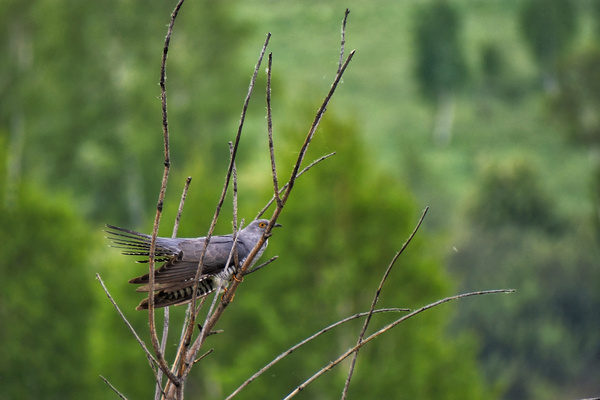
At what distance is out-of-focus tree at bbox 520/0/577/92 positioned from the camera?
1736 inches

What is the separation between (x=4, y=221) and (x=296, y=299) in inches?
222

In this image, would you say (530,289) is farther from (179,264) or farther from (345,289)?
(179,264)

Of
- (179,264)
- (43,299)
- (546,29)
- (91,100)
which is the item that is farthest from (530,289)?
(546,29)

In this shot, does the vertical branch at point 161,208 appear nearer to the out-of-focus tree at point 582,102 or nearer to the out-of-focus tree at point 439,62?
the out-of-focus tree at point 582,102

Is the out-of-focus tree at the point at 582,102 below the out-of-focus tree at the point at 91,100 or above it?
below

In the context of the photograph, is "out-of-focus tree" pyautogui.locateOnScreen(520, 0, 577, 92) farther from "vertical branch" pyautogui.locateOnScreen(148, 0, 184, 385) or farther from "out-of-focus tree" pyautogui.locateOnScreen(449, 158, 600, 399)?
"vertical branch" pyautogui.locateOnScreen(148, 0, 184, 385)

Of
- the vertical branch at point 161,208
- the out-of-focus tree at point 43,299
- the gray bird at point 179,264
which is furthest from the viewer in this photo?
the out-of-focus tree at point 43,299

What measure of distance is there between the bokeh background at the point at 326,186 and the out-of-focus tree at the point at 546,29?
0.12 m

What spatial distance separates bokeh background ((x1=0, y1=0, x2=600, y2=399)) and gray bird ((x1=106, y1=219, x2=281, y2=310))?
768 millimetres

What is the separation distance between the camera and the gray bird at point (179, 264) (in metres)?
2.66

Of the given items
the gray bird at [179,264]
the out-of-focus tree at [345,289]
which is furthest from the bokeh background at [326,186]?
the gray bird at [179,264]

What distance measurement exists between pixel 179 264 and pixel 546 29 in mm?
43593

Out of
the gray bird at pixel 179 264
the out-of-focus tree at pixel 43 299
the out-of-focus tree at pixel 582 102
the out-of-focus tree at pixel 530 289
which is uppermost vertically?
the gray bird at pixel 179 264

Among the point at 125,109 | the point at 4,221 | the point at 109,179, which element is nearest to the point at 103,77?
the point at 125,109
